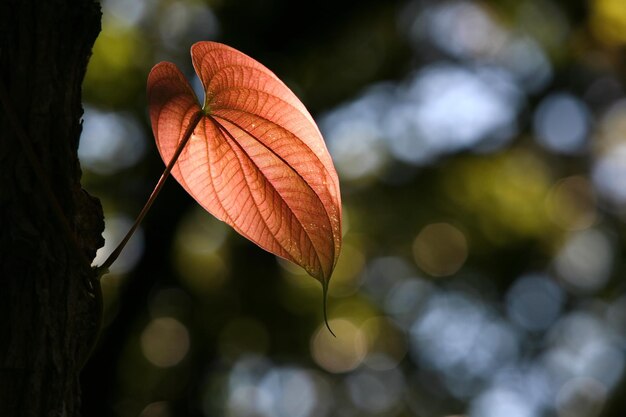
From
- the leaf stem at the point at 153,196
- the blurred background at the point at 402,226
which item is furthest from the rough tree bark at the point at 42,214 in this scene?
the blurred background at the point at 402,226

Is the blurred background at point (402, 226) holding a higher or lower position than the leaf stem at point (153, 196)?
lower

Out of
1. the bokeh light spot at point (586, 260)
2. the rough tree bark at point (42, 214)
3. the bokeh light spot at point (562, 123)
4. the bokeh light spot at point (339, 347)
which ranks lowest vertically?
the bokeh light spot at point (339, 347)

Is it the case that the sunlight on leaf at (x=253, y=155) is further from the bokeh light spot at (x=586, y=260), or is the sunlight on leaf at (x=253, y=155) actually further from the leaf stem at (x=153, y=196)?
the bokeh light spot at (x=586, y=260)

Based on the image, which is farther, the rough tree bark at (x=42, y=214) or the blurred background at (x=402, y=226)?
the blurred background at (x=402, y=226)

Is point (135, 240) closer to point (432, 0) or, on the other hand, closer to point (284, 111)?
point (432, 0)

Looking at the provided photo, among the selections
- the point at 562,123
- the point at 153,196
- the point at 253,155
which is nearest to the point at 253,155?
the point at 253,155

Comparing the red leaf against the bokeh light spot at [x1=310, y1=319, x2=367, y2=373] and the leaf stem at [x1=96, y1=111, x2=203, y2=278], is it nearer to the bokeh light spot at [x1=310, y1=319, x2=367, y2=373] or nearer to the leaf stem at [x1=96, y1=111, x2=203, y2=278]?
the leaf stem at [x1=96, y1=111, x2=203, y2=278]
